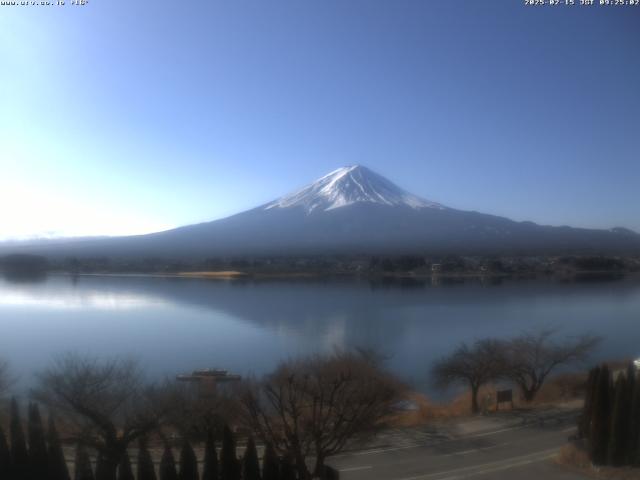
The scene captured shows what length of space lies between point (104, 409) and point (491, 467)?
86.8 inches

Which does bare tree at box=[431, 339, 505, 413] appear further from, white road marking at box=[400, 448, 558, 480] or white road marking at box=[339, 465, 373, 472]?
white road marking at box=[339, 465, 373, 472]

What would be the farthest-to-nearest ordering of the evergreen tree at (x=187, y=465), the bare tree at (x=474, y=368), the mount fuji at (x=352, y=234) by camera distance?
the mount fuji at (x=352, y=234) → the bare tree at (x=474, y=368) → the evergreen tree at (x=187, y=465)

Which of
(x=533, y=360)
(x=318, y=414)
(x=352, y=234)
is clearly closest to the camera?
(x=318, y=414)

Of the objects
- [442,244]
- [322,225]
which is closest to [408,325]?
[442,244]

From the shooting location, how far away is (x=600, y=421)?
2898 mm

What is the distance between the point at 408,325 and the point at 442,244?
2068 cm

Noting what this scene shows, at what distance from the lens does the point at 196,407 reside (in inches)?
136

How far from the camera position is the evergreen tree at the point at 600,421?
2.84m

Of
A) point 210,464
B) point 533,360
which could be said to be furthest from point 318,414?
point 533,360

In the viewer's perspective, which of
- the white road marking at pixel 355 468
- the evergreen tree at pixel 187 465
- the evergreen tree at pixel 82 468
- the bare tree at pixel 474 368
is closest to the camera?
the evergreen tree at pixel 82 468

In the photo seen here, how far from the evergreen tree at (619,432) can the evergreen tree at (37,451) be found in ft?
8.96

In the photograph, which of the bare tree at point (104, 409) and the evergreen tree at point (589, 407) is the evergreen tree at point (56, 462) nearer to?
the bare tree at point (104, 409)

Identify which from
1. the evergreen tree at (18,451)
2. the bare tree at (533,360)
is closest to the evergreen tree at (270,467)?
the evergreen tree at (18,451)

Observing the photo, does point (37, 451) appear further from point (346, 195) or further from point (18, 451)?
point (346, 195)
